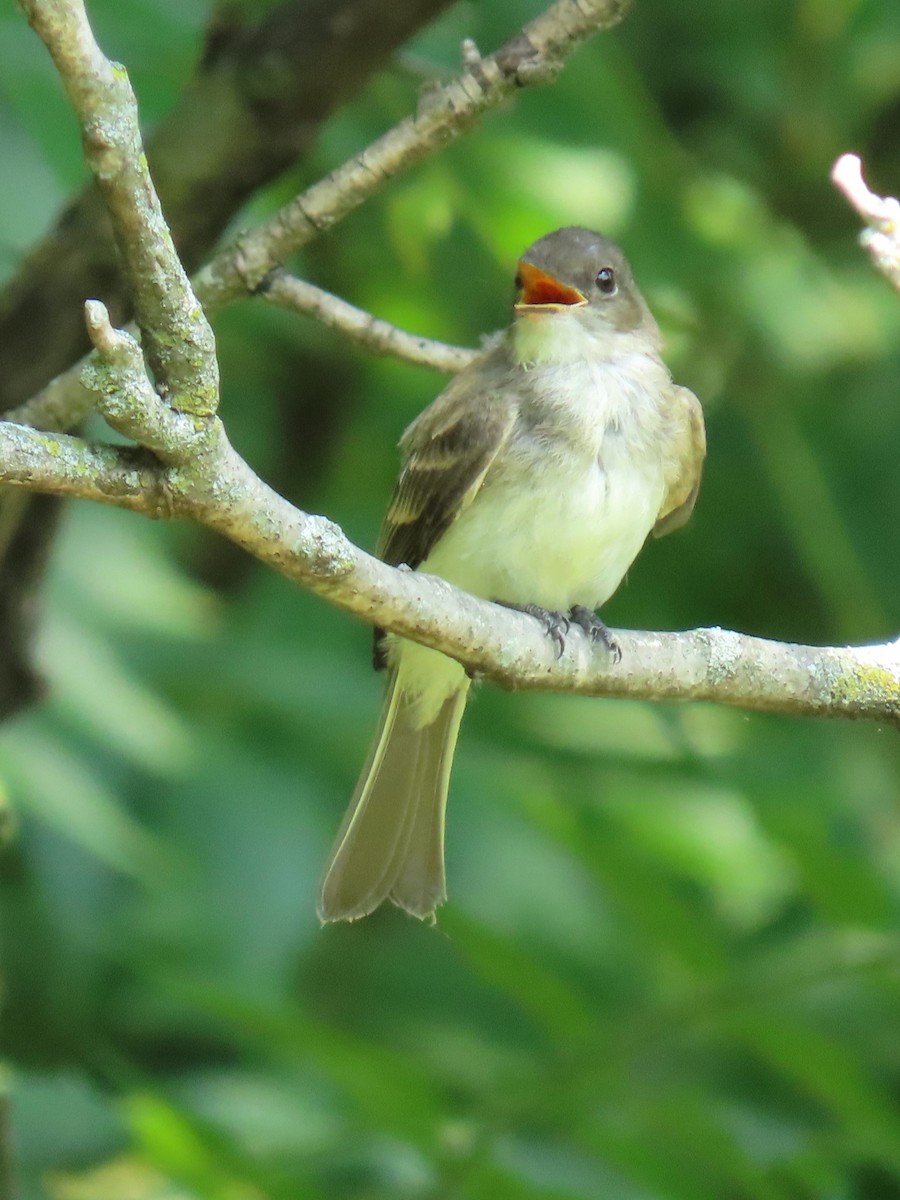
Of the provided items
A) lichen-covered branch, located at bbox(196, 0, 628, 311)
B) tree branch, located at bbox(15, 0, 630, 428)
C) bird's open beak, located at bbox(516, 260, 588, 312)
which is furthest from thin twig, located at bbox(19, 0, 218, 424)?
bird's open beak, located at bbox(516, 260, 588, 312)

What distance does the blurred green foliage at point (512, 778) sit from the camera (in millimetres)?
3443

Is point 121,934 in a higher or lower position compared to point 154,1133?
higher

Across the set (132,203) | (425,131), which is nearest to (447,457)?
(425,131)

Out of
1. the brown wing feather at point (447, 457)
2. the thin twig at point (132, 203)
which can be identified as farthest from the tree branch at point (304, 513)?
the brown wing feather at point (447, 457)

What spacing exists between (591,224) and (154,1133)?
2.29m

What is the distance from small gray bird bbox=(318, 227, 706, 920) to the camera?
3639 millimetres

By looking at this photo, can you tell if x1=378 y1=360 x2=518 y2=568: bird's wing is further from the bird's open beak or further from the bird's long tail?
the bird's long tail

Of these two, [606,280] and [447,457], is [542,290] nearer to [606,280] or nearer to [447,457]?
[606,280]

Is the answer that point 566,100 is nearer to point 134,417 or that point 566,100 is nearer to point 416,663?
point 416,663

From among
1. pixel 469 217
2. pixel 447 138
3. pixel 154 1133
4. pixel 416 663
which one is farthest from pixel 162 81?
pixel 154 1133

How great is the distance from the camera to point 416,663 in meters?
4.00

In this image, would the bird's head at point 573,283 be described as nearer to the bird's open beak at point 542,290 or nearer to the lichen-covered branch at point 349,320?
the bird's open beak at point 542,290

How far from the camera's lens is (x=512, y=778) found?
4305 mm

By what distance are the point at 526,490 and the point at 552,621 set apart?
41cm
